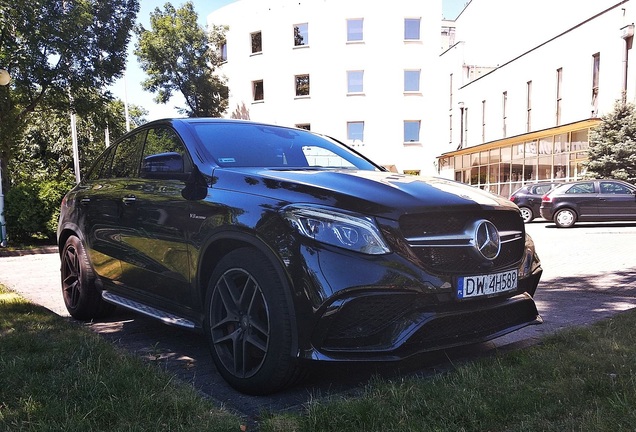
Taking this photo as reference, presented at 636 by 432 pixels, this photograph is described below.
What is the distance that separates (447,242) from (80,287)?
11.2 ft

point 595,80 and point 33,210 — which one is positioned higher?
point 595,80

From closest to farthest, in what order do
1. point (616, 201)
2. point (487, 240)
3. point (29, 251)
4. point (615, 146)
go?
point (487, 240)
point (29, 251)
point (616, 201)
point (615, 146)

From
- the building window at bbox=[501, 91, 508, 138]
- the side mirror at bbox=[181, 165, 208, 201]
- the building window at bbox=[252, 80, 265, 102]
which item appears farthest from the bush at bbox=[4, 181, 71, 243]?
the building window at bbox=[501, 91, 508, 138]

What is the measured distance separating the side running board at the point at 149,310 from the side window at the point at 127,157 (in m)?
0.99

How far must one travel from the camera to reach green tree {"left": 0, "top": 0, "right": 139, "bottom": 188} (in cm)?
1130

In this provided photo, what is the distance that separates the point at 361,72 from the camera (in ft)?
111

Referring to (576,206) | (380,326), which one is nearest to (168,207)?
(380,326)

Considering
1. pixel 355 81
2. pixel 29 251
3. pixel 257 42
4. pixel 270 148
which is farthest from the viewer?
pixel 257 42

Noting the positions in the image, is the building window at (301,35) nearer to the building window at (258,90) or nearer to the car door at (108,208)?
the building window at (258,90)

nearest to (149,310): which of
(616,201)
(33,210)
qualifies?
(33,210)

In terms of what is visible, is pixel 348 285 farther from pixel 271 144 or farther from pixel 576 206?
pixel 576 206

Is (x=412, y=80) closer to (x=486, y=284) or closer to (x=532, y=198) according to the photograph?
(x=532, y=198)

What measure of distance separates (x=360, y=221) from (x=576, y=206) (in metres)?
15.3

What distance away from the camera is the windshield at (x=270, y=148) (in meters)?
3.62
